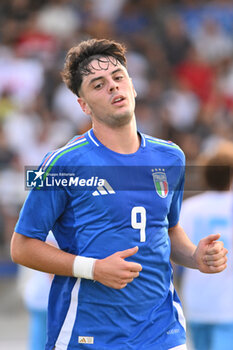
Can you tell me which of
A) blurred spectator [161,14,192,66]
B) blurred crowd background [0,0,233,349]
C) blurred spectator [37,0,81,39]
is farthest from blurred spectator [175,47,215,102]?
blurred spectator [37,0,81,39]

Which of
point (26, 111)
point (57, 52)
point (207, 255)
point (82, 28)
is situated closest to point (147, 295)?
point (207, 255)

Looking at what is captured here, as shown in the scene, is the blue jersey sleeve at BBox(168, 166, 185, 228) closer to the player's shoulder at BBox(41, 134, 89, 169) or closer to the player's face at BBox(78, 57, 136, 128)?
the player's face at BBox(78, 57, 136, 128)

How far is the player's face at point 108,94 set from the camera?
133 inches

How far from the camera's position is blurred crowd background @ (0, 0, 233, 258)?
34.4 ft

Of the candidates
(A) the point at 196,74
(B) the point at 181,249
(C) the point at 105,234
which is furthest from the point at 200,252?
(A) the point at 196,74

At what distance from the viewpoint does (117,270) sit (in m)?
3.01

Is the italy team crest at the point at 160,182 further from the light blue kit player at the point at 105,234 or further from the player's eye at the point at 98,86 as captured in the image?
the player's eye at the point at 98,86

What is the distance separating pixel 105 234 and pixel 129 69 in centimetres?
888

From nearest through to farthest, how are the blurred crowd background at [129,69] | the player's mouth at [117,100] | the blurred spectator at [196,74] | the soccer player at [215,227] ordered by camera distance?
the player's mouth at [117,100], the soccer player at [215,227], the blurred crowd background at [129,69], the blurred spectator at [196,74]

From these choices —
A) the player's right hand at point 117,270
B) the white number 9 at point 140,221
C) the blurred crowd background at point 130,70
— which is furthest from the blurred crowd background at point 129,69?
the player's right hand at point 117,270

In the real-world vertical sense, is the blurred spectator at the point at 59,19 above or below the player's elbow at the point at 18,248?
above

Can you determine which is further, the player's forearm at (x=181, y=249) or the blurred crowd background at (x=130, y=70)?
the blurred crowd background at (x=130, y=70)

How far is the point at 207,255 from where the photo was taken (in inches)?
133

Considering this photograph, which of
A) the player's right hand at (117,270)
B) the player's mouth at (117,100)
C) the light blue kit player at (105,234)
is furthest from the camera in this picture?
the player's mouth at (117,100)
